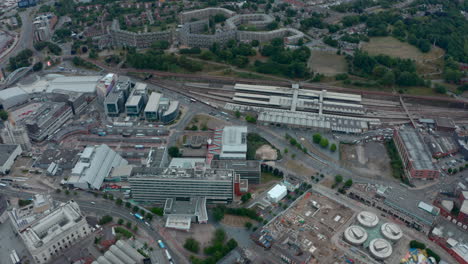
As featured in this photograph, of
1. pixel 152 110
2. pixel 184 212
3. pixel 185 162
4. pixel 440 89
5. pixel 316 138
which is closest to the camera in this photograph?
pixel 184 212

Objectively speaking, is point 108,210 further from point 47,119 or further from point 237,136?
point 47,119

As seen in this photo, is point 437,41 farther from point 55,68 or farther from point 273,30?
point 55,68

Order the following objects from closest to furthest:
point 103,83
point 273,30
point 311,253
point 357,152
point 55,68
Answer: point 311,253 → point 357,152 → point 103,83 → point 55,68 → point 273,30

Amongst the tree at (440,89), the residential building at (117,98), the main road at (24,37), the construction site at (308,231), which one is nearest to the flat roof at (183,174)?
the construction site at (308,231)

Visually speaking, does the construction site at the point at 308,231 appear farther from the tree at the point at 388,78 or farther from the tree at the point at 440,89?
the tree at the point at 440,89

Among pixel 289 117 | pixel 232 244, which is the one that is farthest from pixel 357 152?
pixel 232 244

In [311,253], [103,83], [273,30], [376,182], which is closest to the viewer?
[311,253]

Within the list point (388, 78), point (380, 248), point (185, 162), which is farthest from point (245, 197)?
point (388, 78)
